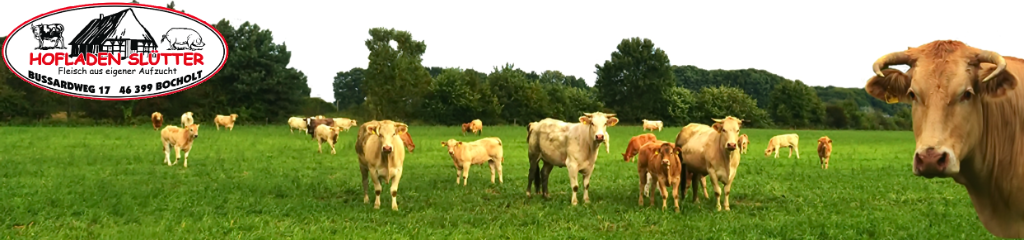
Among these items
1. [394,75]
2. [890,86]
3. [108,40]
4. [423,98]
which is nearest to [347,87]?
[423,98]

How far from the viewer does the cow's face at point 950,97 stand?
2891mm

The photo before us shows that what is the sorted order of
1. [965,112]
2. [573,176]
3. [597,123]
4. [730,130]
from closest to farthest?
[965,112] → [730,130] → [597,123] → [573,176]

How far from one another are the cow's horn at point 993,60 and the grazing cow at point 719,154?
5.58m

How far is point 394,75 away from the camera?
5203 cm

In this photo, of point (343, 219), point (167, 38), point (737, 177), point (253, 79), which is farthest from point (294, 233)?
point (253, 79)

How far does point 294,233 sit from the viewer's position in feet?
23.3

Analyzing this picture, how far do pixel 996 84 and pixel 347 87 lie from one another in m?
113

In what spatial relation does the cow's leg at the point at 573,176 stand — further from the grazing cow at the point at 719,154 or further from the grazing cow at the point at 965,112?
the grazing cow at the point at 965,112

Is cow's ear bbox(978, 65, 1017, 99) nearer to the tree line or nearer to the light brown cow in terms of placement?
the light brown cow

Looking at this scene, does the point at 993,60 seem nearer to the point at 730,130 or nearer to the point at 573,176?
the point at 730,130

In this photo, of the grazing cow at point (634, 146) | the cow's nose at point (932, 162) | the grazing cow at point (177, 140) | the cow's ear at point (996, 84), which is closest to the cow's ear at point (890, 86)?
the cow's ear at point (996, 84)

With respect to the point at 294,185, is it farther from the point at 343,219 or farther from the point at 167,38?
the point at 167,38

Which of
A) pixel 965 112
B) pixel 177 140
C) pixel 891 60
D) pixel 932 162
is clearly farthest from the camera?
pixel 177 140

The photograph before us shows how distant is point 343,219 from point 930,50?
717 centimetres
